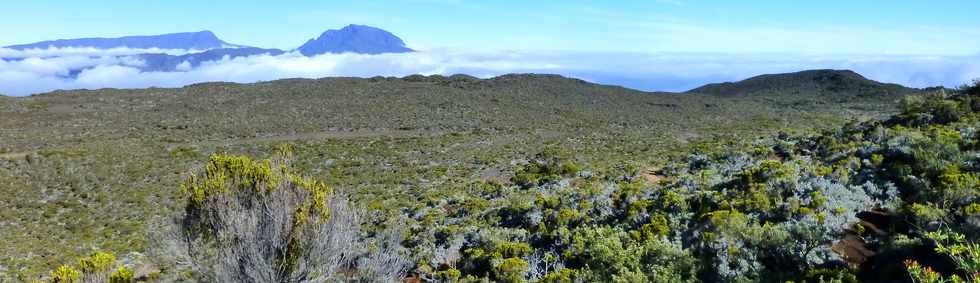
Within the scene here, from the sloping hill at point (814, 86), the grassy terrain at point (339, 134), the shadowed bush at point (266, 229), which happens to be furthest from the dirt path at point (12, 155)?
the sloping hill at point (814, 86)

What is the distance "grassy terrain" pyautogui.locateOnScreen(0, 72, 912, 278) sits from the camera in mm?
16766

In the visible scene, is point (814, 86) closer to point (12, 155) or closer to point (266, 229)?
point (266, 229)

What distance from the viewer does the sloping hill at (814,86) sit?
54600 mm

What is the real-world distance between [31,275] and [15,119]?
32.8 meters

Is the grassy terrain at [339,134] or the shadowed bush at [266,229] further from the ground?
the shadowed bush at [266,229]

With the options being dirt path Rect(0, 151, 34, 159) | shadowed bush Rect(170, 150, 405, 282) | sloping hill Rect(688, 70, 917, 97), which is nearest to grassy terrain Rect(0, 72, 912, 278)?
dirt path Rect(0, 151, 34, 159)

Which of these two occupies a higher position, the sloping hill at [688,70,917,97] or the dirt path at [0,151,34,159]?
the sloping hill at [688,70,917,97]

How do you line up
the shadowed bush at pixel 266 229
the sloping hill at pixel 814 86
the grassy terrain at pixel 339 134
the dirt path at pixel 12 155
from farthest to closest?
the sloping hill at pixel 814 86, the dirt path at pixel 12 155, the grassy terrain at pixel 339 134, the shadowed bush at pixel 266 229

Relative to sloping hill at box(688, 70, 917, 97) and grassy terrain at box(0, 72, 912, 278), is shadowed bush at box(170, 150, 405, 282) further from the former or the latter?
sloping hill at box(688, 70, 917, 97)

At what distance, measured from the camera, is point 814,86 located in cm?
5988

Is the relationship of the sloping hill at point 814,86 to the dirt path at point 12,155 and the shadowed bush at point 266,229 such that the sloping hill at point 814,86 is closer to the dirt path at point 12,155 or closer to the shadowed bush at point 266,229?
the shadowed bush at point 266,229

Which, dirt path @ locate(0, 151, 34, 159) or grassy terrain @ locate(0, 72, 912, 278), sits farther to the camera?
dirt path @ locate(0, 151, 34, 159)

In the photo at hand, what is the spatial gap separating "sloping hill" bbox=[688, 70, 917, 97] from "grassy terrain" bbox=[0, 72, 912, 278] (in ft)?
2.68

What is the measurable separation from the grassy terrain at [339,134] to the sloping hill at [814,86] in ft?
2.68
